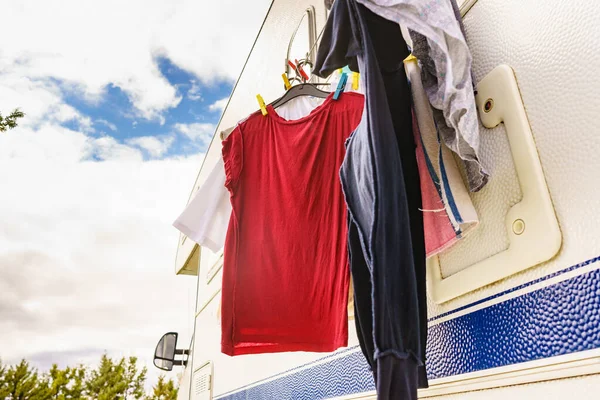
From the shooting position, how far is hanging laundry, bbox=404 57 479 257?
1094mm

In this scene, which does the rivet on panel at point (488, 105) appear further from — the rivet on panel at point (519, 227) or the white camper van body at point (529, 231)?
the rivet on panel at point (519, 227)

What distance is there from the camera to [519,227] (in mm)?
1008

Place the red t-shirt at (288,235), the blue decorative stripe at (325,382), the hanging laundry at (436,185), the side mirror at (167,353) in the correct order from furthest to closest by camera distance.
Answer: the side mirror at (167,353) < the blue decorative stripe at (325,382) < the red t-shirt at (288,235) < the hanging laundry at (436,185)

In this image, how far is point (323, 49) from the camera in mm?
1190

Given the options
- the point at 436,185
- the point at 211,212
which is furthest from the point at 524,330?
the point at 211,212

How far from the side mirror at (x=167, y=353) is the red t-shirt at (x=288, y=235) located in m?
3.60

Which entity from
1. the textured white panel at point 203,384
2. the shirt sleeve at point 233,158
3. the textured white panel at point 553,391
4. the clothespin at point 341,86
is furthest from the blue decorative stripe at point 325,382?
the textured white panel at point 203,384

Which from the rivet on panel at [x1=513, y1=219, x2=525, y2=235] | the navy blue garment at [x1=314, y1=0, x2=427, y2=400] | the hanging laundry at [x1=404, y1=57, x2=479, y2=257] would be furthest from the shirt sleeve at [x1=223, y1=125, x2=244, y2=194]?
the rivet on panel at [x1=513, y1=219, x2=525, y2=235]

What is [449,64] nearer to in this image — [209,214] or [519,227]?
[519,227]

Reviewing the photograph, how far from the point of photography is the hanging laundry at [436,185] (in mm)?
1094

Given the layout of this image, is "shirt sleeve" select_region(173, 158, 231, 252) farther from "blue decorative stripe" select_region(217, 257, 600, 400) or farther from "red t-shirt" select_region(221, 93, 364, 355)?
"blue decorative stripe" select_region(217, 257, 600, 400)

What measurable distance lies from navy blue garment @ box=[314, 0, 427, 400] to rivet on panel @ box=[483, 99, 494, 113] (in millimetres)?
200

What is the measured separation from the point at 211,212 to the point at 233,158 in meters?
0.26

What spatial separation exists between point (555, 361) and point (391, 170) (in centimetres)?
49
